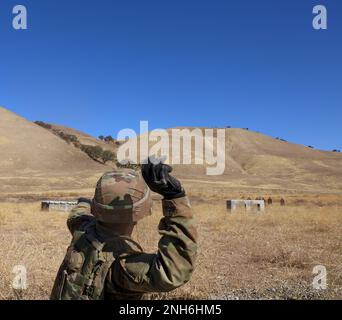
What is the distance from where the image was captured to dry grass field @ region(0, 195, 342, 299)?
212 inches

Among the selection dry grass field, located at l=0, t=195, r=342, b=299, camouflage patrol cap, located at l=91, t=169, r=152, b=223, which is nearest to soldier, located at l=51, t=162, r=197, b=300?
camouflage patrol cap, located at l=91, t=169, r=152, b=223

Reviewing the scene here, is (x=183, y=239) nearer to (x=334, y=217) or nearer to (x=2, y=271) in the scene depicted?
(x=2, y=271)

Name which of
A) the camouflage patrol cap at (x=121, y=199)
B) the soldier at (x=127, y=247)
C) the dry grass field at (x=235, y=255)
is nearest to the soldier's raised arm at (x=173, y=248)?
the soldier at (x=127, y=247)

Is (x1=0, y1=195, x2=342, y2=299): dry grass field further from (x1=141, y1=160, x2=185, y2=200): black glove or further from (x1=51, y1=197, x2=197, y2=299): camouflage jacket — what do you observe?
(x1=141, y1=160, x2=185, y2=200): black glove

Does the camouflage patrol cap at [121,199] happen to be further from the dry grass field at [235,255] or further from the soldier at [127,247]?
the dry grass field at [235,255]

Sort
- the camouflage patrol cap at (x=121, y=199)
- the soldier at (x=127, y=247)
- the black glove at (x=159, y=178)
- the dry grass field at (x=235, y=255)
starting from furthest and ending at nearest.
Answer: the dry grass field at (x=235, y=255) < the camouflage patrol cap at (x=121, y=199) < the soldier at (x=127, y=247) < the black glove at (x=159, y=178)

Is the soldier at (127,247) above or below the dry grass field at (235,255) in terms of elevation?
above

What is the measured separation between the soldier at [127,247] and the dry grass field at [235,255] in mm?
2355

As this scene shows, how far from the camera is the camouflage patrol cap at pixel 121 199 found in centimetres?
222

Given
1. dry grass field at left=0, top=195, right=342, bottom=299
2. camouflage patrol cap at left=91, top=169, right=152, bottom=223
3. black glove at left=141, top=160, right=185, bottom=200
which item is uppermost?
black glove at left=141, top=160, right=185, bottom=200

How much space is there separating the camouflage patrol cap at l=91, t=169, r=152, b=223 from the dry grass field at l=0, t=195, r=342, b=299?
2.49 metres

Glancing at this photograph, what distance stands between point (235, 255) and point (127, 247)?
6297 millimetres

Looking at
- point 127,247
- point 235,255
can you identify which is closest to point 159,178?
point 127,247
